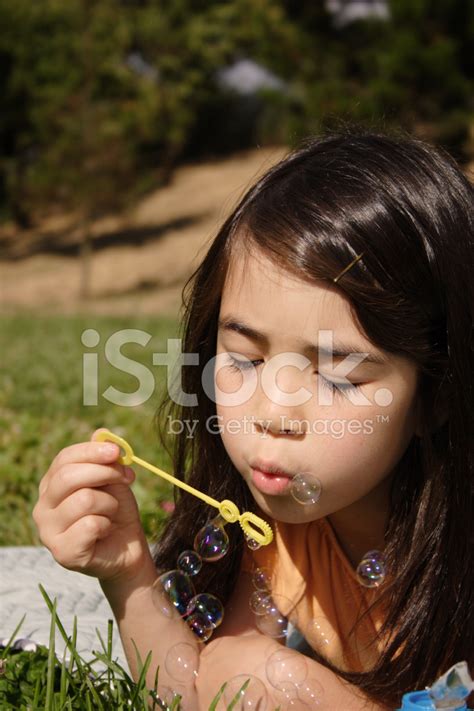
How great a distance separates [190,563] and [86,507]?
0.29 meters

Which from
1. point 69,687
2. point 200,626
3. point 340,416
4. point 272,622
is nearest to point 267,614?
point 272,622

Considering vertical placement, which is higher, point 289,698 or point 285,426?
point 285,426

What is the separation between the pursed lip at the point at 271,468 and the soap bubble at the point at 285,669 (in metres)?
0.28

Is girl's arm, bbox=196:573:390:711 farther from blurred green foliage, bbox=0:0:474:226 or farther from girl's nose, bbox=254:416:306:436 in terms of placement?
blurred green foliage, bbox=0:0:474:226

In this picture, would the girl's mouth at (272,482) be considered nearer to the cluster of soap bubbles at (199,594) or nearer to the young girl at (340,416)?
the young girl at (340,416)

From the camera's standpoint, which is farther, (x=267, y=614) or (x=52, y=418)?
(x=52, y=418)

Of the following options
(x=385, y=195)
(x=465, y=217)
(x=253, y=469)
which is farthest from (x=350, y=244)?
(x=253, y=469)

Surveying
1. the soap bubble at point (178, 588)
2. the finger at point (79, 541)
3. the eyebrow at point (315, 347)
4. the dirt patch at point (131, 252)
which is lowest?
the soap bubble at point (178, 588)

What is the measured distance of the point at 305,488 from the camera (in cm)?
122

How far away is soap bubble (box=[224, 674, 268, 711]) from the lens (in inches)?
49.9

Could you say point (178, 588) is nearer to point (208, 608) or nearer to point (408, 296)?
point (208, 608)

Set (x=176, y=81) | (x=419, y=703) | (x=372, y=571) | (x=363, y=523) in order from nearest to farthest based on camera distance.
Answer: (x=419, y=703) → (x=372, y=571) → (x=363, y=523) → (x=176, y=81)

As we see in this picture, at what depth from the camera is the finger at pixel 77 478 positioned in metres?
1.27

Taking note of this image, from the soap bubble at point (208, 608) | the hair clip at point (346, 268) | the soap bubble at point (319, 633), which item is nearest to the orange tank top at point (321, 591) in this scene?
the soap bubble at point (319, 633)
